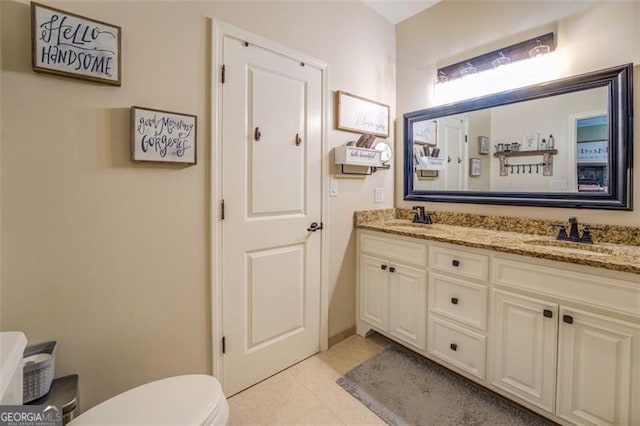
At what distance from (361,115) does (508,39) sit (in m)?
1.08

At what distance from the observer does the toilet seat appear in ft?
3.04

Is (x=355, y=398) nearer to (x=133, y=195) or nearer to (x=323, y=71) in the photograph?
(x=133, y=195)

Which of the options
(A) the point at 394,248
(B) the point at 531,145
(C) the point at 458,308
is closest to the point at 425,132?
(B) the point at 531,145

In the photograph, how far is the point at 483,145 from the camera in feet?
6.93

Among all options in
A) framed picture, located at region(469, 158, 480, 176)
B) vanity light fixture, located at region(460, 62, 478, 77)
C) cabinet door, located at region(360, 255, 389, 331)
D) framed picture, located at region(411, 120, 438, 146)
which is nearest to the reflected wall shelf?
framed picture, located at region(469, 158, 480, 176)

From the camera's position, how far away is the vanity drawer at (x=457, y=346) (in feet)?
5.40

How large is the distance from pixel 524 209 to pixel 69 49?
2.51m

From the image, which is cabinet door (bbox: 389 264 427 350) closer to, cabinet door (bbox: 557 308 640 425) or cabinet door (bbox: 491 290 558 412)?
cabinet door (bbox: 491 290 558 412)

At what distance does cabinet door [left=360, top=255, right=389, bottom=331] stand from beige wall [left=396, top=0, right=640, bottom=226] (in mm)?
702

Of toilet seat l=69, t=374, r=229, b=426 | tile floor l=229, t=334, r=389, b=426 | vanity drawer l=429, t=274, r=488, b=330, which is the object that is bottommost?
tile floor l=229, t=334, r=389, b=426

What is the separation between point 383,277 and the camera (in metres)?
2.15

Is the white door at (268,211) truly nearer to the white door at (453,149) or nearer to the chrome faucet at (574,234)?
the white door at (453,149)

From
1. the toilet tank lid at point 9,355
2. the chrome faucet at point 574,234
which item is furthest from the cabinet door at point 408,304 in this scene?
the toilet tank lid at point 9,355

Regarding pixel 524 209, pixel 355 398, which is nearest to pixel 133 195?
pixel 355 398
